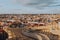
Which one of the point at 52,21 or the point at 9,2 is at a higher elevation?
the point at 9,2

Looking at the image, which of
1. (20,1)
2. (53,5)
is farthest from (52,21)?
(20,1)

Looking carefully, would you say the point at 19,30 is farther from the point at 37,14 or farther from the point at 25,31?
the point at 37,14

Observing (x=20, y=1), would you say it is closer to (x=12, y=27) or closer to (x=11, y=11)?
(x=11, y=11)

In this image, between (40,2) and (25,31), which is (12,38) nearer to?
(25,31)

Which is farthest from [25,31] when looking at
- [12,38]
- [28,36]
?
[12,38]

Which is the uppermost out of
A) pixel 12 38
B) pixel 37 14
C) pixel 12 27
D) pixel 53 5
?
pixel 53 5

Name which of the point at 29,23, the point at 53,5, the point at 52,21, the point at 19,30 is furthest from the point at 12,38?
the point at 53,5

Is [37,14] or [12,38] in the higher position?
[37,14]
